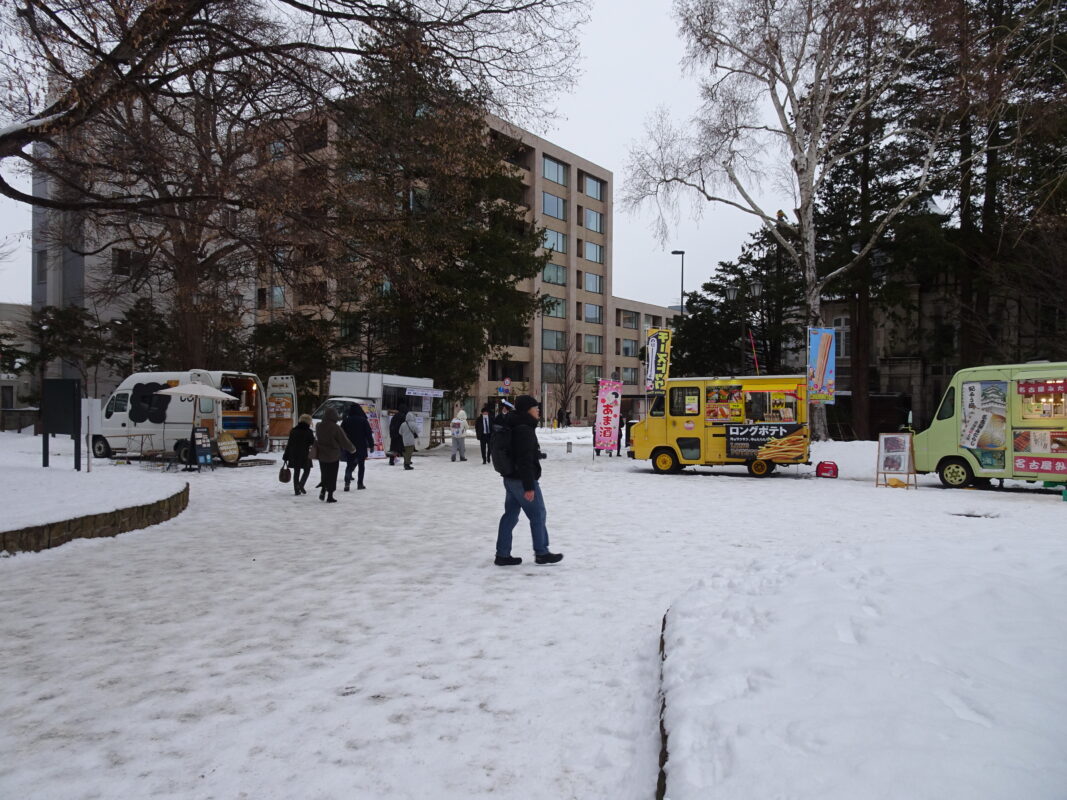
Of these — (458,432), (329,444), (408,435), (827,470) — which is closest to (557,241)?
(458,432)

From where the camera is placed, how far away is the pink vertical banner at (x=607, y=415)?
23734mm

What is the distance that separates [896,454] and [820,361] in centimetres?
470

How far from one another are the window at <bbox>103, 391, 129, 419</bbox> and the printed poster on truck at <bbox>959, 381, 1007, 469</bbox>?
834 inches

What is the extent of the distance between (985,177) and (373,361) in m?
24.7

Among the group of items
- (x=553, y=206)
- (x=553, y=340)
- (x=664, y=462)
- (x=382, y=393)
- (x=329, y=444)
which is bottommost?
(x=664, y=462)

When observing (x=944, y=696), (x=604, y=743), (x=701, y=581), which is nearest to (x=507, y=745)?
(x=604, y=743)

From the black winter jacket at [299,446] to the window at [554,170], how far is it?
189 ft

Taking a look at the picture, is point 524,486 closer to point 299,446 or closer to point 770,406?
point 299,446

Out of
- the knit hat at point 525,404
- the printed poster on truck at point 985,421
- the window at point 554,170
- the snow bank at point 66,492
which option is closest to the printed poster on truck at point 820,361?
the printed poster on truck at point 985,421

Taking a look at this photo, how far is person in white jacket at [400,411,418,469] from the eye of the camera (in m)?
20.5

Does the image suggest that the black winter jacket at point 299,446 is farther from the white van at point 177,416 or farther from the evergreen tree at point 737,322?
the evergreen tree at point 737,322

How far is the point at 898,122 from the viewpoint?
28797 millimetres

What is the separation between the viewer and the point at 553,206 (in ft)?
230

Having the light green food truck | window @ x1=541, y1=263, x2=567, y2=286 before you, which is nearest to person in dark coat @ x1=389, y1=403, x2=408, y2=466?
the light green food truck
